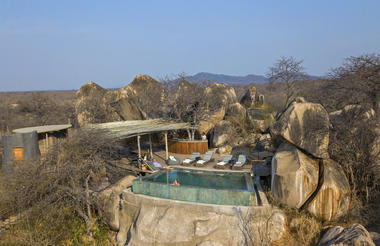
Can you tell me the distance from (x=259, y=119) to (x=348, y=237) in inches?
516

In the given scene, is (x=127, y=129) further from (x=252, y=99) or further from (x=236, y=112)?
(x=252, y=99)

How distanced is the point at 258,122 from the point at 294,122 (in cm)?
926

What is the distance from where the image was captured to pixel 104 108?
23641 millimetres

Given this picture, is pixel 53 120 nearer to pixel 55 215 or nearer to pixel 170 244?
pixel 55 215

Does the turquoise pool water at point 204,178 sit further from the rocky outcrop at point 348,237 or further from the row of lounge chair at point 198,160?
the rocky outcrop at point 348,237

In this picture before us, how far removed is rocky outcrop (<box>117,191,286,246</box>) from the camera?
10.0 m

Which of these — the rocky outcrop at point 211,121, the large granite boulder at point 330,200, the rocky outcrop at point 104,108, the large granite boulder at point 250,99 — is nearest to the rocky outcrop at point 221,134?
the rocky outcrop at point 211,121

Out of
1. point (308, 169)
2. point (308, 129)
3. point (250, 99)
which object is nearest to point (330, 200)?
point (308, 169)

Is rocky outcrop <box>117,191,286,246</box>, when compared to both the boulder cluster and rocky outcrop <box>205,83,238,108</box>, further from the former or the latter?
rocky outcrop <box>205,83,238,108</box>

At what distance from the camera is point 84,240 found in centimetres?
1110

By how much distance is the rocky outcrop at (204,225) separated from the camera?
1001cm

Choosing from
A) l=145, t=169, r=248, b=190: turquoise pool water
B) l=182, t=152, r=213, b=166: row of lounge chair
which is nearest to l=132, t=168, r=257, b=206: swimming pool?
l=145, t=169, r=248, b=190: turquoise pool water

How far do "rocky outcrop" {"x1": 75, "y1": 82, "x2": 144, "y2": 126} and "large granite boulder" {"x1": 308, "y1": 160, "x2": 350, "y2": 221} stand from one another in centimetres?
1650

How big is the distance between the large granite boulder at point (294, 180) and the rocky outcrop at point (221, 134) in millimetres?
8673
